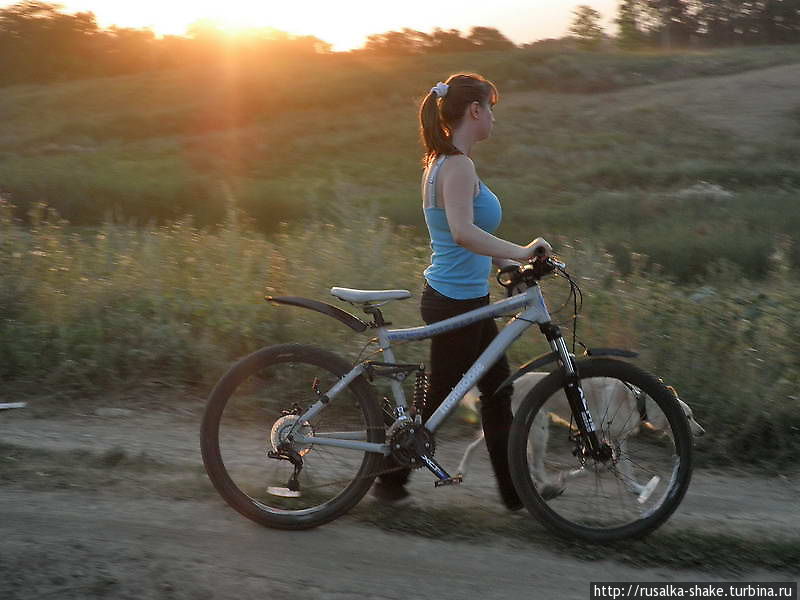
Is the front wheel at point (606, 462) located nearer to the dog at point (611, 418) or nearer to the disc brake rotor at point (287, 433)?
the dog at point (611, 418)

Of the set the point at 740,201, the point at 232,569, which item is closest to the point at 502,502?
the point at 232,569

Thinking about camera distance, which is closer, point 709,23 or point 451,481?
point 451,481

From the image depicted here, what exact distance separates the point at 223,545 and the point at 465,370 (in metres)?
1.31

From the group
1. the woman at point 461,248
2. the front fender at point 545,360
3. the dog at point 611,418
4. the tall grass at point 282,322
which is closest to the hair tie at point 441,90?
the woman at point 461,248

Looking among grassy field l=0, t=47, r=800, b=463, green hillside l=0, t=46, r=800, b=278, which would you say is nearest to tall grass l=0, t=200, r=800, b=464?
grassy field l=0, t=47, r=800, b=463

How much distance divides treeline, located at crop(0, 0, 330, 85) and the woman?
5189 centimetres

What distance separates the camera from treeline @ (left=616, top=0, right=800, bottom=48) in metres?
70.9

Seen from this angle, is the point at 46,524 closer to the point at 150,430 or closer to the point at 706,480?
the point at 150,430

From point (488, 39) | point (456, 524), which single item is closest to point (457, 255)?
point (456, 524)

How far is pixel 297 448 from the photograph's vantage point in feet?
14.2

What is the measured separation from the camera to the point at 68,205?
26609 millimetres

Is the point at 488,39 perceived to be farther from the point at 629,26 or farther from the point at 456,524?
the point at 456,524

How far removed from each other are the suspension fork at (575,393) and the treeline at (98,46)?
2050 inches

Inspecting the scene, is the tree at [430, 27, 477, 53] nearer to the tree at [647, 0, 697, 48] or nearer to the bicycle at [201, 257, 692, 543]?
the tree at [647, 0, 697, 48]
